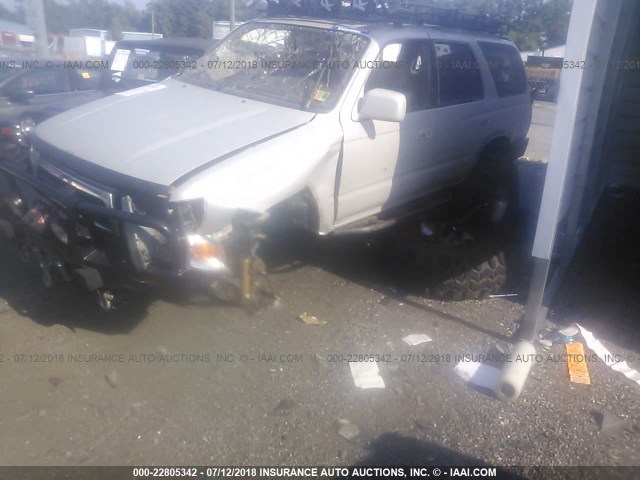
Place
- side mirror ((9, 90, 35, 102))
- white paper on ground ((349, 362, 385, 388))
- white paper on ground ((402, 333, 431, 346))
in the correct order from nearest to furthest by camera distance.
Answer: white paper on ground ((349, 362, 385, 388)) < white paper on ground ((402, 333, 431, 346)) < side mirror ((9, 90, 35, 102))

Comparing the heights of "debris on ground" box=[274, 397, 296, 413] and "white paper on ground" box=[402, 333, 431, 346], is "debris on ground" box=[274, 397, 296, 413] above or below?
above

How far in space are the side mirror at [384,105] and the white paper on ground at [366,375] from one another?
1687 millimetres

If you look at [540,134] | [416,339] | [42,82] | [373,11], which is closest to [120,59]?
[42,82]

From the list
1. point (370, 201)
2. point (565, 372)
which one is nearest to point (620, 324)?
point (565, 372)

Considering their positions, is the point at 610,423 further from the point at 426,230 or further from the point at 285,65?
the point at 285,65

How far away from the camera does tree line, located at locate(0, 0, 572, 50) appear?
99.7 ft

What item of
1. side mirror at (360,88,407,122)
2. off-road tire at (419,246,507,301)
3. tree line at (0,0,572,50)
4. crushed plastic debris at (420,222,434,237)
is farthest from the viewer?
tree line at (0,0,572,50)

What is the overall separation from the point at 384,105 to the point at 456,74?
1.67 metres

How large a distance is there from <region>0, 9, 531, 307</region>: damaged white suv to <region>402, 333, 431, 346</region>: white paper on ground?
969 millimetres

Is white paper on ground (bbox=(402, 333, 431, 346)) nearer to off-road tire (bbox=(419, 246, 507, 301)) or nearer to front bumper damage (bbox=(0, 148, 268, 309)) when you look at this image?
off-road tire (bbox=(419, 246, 507, 301))

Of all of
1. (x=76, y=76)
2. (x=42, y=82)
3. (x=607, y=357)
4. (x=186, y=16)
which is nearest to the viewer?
(x=607, y=357)

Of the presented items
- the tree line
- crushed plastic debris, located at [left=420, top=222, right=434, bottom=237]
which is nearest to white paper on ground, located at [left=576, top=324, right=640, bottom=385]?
crushed plastic debris, located at [left=420, top=222, right=434, bottom=237]

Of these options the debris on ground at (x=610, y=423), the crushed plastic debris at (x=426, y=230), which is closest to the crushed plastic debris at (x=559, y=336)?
the debris on ground at (x=610, y=423)

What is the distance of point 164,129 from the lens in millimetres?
3553
